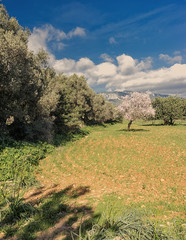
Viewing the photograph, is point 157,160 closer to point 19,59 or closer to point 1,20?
point 19,59

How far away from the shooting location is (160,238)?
385cm

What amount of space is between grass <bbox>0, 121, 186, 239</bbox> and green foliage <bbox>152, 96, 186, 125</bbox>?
36.7 meters

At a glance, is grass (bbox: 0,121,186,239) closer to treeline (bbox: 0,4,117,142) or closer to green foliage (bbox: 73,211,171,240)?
green foliage (bbox: 73,211,171,240)

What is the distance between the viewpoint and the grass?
5.67 metres

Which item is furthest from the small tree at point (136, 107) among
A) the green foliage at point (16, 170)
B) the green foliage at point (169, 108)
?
the green foliage at point (169, 108)

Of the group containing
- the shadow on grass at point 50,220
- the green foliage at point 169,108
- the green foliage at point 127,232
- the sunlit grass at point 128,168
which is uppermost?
the green foliage at point 169,108

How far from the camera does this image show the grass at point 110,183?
5.67 m

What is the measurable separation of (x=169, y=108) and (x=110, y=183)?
4863 cm

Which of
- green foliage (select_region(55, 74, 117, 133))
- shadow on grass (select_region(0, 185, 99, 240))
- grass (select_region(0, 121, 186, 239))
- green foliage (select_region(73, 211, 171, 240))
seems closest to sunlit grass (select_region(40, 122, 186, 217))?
grass (select_region(0, 121, 186, 239))

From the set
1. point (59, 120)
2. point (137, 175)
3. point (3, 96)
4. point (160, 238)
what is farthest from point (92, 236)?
point (59, 120)

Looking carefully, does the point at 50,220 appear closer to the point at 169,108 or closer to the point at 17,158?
→ the point at 17,158

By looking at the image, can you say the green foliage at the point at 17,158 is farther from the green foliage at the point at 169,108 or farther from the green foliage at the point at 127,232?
the green foliage at the point at 169,108

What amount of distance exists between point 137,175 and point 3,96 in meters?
15.3

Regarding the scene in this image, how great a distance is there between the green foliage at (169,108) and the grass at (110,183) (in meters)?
36.7
